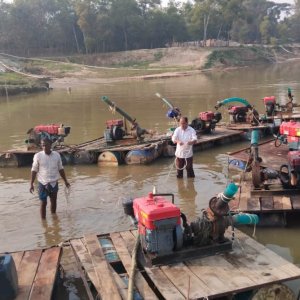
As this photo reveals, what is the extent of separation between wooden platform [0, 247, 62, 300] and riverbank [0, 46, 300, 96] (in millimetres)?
46773

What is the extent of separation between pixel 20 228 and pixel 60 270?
250 centimetres

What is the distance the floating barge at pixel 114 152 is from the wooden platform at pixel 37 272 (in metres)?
6.63

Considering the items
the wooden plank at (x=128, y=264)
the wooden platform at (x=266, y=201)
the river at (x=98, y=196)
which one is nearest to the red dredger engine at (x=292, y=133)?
the wooden platform at (x=266, y=201)

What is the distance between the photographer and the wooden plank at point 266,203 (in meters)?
7.66

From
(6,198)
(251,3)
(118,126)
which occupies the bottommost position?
(6,198)

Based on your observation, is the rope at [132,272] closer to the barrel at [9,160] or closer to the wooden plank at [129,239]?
the wooden plank at [129,239]

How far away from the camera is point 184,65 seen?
7050 centimetres

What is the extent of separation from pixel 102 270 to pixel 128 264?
354mm

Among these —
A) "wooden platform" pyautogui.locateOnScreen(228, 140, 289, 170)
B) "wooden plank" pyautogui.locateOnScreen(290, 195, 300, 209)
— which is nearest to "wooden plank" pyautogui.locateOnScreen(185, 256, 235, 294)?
"wooden plank" pyautogui.locateOnScreen(290, 195, 300, 209)

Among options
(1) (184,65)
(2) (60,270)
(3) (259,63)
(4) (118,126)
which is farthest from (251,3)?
(2) (60,270)

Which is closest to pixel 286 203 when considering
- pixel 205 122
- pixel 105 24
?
pixel 205 122

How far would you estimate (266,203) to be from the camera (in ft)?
25.7

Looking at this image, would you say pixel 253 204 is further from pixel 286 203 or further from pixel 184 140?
pixel 184 140

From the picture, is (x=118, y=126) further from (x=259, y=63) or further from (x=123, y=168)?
(x=259, y=63)
